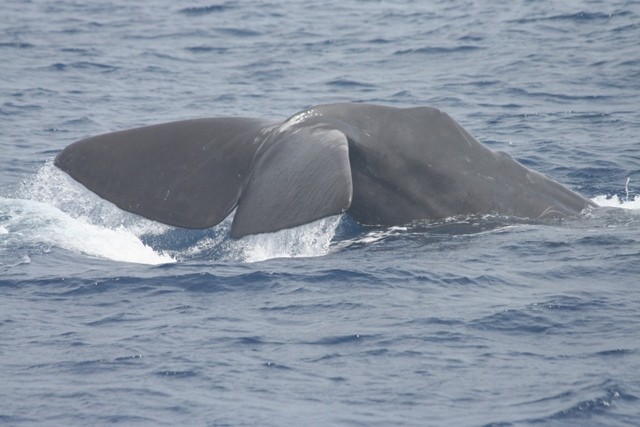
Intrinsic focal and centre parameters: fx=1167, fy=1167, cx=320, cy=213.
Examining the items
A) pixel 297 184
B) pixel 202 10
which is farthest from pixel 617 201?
pixel 202 10

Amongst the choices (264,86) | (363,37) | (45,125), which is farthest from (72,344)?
(363,37)

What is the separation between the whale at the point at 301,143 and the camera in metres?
9.19

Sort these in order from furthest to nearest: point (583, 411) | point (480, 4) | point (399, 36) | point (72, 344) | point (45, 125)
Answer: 1. point (480, 4)
2. point (399, 36)
3. point (45, 125)
4. point (72, 344)
5. point (583, 411)

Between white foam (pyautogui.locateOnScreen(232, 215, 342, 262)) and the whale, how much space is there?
0.28m

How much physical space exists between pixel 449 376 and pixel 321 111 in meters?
3.11

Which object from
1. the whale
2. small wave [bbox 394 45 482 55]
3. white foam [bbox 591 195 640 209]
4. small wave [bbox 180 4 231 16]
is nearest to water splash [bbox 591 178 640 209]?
white foam [bbox 591 195 640 209]

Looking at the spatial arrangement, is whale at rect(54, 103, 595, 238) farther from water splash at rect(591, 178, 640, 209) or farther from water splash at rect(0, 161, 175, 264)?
water splash at rect(591, 178, 640, 209)

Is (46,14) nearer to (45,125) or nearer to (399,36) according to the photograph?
(399,36)

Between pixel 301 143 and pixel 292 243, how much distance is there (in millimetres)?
1289

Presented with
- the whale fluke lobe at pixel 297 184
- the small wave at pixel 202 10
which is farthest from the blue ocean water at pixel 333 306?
the small wave at pixel 202 10

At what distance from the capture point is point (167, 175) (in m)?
9.44

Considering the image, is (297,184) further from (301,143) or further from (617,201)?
(617,201)

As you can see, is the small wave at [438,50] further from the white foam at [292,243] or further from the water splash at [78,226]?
the white foam at [292,243]

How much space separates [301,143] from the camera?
878 centimetres
